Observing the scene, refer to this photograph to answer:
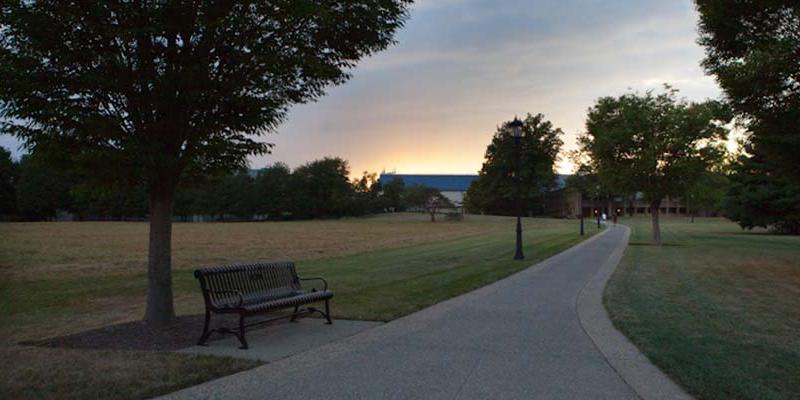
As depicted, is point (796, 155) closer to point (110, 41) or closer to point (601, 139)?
point (601, 139)

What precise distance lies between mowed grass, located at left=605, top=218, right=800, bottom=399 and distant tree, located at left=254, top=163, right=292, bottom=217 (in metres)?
103

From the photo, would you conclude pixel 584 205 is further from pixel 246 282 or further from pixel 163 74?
pixel 163 74

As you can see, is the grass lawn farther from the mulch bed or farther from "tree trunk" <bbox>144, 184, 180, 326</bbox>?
"tree trunk" <bbox>144, 184, 180, 326</bbox>

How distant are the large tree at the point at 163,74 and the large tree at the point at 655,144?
2550 centimetres

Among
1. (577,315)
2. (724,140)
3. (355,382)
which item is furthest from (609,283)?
(724,140)

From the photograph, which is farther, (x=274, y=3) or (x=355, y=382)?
(x=274, y=3)

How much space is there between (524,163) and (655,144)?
76.7 metres

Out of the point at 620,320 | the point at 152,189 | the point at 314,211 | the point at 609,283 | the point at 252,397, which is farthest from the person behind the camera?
the point at 314,211

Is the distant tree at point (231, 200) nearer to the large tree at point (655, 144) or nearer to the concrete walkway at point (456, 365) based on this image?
the large tree at point (655, 144)

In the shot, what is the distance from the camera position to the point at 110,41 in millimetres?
7441

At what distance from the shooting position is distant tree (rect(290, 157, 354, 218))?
114 meters

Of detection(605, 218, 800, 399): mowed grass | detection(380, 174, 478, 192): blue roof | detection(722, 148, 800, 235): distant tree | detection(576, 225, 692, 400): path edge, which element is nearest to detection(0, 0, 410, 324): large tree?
detection(576, 225, 692, 400): path edge

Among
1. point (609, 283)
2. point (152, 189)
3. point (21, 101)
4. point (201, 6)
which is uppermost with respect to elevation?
point (201, 6)

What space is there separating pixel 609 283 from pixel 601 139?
1927 centimetres
